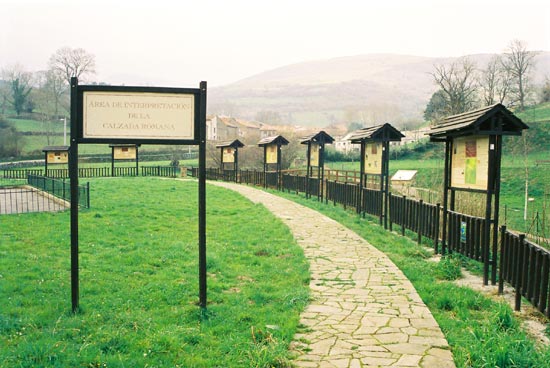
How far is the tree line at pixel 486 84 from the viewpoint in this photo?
140 feet

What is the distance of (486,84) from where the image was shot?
51.5m

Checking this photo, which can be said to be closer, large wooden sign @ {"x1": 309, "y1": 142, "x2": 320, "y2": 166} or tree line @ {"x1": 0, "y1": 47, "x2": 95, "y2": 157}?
large wooden sign @ {"x1": 309, "y1": 142, "x2": 320, "y2": 166}

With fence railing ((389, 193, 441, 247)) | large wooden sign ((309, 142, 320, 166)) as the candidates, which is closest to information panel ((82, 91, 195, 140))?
fence railing ((389, 193, 441, 247))

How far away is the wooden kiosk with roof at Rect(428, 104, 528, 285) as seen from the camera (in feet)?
24.2

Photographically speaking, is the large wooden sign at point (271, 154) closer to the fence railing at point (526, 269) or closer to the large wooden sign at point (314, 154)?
the large wooden sign at point (314, 154)

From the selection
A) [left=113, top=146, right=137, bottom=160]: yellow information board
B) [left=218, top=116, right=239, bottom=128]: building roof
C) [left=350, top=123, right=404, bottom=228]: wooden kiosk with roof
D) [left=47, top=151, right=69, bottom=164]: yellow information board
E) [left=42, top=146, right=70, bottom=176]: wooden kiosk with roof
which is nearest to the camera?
[left=350, top=123, right=404, bottom=228]: wooden kiosk with roof

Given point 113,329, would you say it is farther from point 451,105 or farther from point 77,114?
point 451,105

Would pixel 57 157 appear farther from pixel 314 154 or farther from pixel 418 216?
pixel 418 216

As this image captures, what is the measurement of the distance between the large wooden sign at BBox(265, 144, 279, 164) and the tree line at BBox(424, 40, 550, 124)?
17948 mm

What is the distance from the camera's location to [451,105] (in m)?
38.2

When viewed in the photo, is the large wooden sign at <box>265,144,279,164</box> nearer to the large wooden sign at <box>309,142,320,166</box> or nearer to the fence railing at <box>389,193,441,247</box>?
the large wooden sign at <box>309,142,320,166</box>

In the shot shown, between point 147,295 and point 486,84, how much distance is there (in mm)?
52921

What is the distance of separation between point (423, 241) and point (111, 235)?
7324mm

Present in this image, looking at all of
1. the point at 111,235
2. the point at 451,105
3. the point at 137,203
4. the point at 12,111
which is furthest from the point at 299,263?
the point at 12,111
